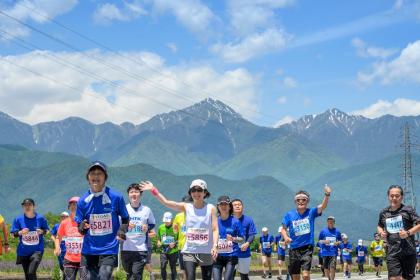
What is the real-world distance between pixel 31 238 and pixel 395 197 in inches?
Answer: 277

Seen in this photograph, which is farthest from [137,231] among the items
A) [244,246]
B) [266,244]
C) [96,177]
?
[266,244]

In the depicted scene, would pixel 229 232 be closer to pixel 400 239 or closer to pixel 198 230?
pixel 198 230

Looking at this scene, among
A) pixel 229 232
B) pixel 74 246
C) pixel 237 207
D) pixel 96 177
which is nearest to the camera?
pixel 96 177

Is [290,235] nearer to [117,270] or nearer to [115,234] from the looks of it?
[115,234]

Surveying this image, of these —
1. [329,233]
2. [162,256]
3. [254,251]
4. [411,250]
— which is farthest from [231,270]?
[254,251]

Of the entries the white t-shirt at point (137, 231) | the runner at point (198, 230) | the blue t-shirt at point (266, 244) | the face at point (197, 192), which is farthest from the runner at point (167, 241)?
the blue t-shirt at point (266, 244)

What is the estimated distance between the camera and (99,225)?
9703mm

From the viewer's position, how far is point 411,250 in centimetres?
1220

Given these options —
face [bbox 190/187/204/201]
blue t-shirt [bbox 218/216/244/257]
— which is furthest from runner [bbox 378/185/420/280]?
face [bbox 190/187/204/201]

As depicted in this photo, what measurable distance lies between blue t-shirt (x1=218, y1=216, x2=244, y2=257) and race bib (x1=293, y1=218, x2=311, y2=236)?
1098mm

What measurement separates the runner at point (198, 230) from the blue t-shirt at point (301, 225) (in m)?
2.71

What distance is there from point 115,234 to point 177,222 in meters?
6.22

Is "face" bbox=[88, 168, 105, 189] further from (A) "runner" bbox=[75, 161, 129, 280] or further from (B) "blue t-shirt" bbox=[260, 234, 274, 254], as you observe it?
(B) "blue t-shirt" bbox=[260, 234, 274, 254]

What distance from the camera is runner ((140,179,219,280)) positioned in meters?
11.4
